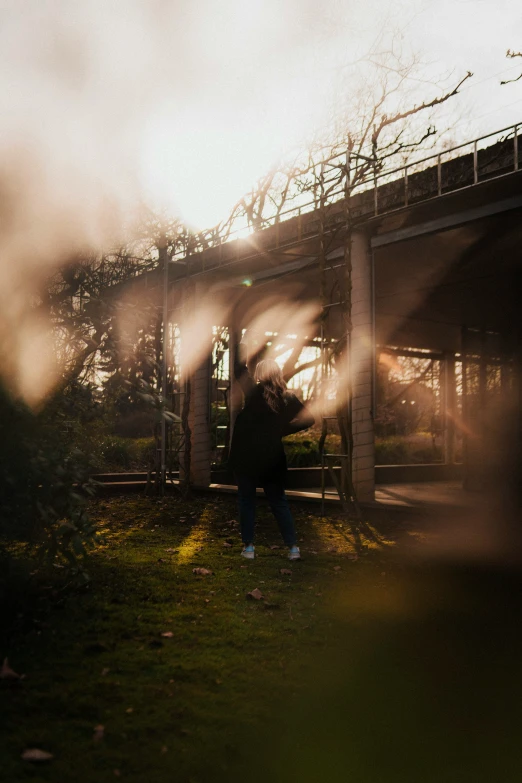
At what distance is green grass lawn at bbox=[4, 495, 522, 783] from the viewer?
260cm

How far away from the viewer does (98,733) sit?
9.14 feet

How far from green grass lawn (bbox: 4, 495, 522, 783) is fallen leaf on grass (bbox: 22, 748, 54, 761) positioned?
0.11ft

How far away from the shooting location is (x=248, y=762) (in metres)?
Result: 2.58

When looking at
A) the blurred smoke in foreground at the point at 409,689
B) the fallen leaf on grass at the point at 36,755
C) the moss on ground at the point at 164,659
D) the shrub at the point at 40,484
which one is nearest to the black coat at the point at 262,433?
the moss on ground at the point at 164,659

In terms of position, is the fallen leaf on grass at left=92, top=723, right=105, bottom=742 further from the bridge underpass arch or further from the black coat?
the bridge underpass arch

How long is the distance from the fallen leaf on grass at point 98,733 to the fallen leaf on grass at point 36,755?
20cm

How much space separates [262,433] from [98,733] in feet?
13.6

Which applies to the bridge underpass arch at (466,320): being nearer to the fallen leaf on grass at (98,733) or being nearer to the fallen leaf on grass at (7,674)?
the fallen leaf on grass at (7,674)

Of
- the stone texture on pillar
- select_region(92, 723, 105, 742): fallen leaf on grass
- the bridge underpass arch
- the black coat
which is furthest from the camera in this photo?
the stone texture on pillar

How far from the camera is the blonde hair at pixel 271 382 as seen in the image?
22.2 ft

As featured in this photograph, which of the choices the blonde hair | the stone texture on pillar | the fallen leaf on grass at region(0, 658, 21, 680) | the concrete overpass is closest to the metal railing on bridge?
the concrete overpass

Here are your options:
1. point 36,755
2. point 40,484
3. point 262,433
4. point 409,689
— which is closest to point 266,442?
point 262,433

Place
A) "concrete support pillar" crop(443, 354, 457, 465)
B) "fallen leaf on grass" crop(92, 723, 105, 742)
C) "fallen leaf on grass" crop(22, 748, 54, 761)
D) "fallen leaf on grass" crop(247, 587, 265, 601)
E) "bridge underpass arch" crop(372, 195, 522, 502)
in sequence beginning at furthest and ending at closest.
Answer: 1. "concrete support pillar" crop(443, 354, 457, 465)
2. "bridge underpass arch" crop(372, 195, 522, 502)
3. "fallen leaf on grass" crop(247, 587, 265, 601)
4. "fallen leaf on grass" crop(92, 723, 105, 742)
5. "fallen leaf on grass" crop(22, 748, 54, 761)

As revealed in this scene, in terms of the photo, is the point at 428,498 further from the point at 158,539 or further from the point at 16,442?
the point at 16,442
